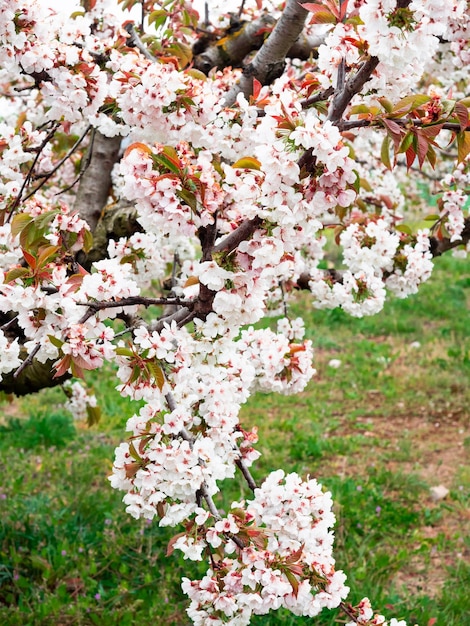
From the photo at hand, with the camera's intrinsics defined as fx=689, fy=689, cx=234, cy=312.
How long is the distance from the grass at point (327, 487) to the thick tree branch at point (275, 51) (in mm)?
1855

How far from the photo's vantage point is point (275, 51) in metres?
2.58

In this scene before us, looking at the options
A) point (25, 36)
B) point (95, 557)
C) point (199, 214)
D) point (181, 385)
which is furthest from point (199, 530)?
point (95, 557)

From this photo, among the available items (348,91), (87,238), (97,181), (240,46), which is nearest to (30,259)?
(87,238)

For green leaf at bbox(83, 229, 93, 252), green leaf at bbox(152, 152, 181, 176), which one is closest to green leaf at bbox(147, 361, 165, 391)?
green leaf at bbox(152, 152, 181, 176)

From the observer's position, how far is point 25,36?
193cm

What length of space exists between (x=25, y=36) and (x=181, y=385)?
1.07 metres

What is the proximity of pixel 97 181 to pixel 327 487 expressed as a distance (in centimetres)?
223

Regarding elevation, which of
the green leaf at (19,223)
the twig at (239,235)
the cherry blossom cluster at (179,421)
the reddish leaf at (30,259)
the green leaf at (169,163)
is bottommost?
the cherry blossom cluster at (179,421)

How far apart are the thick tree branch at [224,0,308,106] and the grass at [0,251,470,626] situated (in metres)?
1.85

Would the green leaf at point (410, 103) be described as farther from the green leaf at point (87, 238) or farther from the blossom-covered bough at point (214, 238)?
the green leaf at point (87, 238)

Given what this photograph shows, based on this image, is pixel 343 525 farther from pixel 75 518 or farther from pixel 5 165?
pixel 5 165

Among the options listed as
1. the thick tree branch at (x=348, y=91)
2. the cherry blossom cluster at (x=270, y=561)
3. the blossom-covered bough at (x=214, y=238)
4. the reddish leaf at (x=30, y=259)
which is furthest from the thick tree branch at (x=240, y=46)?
the cherry blossom cluster at (x=270, y=561)

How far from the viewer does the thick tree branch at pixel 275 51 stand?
2.40m

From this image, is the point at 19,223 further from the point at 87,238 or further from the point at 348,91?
the point at 348,91
